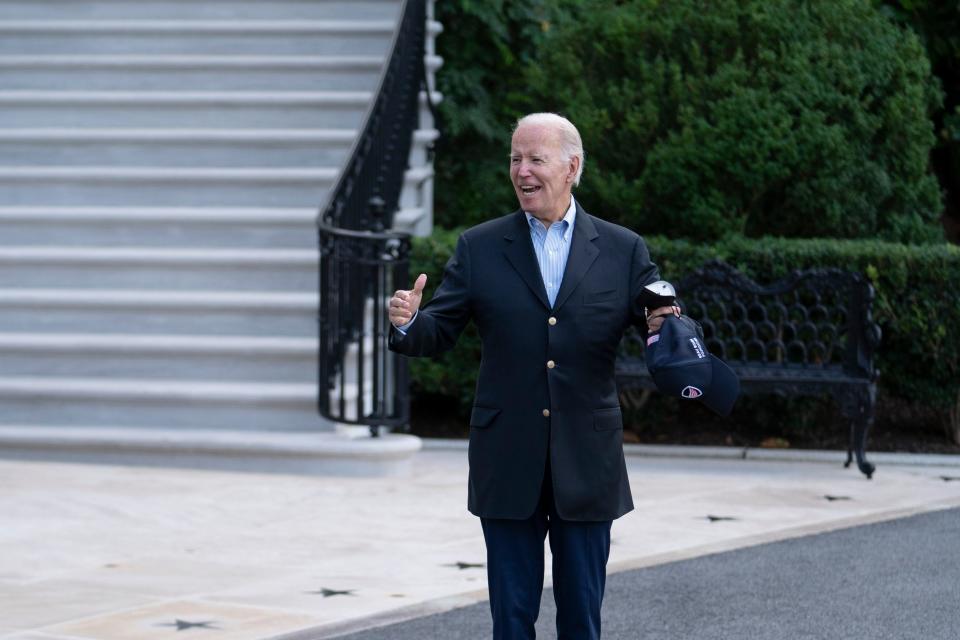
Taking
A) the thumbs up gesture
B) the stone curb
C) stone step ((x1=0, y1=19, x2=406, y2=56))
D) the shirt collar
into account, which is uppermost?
stone step ((x1=0, y1=19, x2=406, y2=56))

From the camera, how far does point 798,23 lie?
38.8ft

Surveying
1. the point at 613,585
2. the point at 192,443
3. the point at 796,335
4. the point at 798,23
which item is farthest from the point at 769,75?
the point at 613,585

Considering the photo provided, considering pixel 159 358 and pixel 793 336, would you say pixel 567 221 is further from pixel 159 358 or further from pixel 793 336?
pixel 793 336

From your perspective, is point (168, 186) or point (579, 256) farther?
point (168, 186)

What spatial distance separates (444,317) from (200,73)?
8.97 metres

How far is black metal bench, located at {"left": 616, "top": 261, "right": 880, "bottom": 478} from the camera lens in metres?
9.76

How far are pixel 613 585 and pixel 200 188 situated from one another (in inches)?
238

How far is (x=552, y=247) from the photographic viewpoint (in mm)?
4637

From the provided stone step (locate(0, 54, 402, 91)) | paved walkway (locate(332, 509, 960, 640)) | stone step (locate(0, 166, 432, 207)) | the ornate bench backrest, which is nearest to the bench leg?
the ornate bench backrest

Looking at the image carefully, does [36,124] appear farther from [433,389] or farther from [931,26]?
[931,26]

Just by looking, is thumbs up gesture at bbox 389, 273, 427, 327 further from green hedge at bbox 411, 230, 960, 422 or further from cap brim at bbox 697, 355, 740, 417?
green hedge at bbox 411, 230, 960, 422

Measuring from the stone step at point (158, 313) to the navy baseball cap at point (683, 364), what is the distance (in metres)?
6.31

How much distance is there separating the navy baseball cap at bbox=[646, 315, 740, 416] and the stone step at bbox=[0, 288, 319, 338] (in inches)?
248

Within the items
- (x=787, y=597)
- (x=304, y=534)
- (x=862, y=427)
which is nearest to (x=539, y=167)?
(x=787, y=597)
